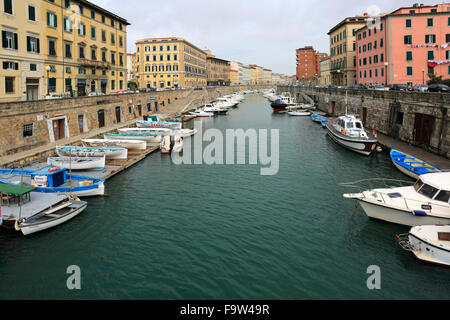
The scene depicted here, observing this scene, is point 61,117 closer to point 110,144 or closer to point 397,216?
point 110,144

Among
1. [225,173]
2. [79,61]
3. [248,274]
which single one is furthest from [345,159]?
[79,61]

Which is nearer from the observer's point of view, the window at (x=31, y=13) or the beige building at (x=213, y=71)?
the window at (x=31, y=13)

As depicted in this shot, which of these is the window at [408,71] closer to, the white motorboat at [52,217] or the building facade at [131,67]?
the white motorboat at [52,217]

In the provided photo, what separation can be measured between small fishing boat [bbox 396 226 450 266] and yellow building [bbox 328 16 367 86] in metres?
80.4

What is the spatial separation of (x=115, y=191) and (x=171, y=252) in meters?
10.9

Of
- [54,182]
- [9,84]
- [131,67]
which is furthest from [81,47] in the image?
[131,67]

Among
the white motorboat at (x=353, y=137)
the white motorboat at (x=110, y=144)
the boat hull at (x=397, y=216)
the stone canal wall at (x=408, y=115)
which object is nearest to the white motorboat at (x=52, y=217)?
the boat hull at (x=397, y=216)

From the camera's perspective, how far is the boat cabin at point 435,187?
16.5 m

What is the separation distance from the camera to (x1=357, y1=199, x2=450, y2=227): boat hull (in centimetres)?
1625

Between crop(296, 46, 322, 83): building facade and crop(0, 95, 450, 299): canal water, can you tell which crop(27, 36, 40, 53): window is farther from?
crop(296, 46, 322, 83): building facade

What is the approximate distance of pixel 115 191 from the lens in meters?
25.0

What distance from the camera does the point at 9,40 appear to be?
3841cm

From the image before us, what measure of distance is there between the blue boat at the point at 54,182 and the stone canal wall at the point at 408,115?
2865 centimetres

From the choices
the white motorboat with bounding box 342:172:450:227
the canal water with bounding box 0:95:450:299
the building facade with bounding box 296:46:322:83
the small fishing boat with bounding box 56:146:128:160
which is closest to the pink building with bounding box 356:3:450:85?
the white motorboat with bounding box 342:172:450:227
